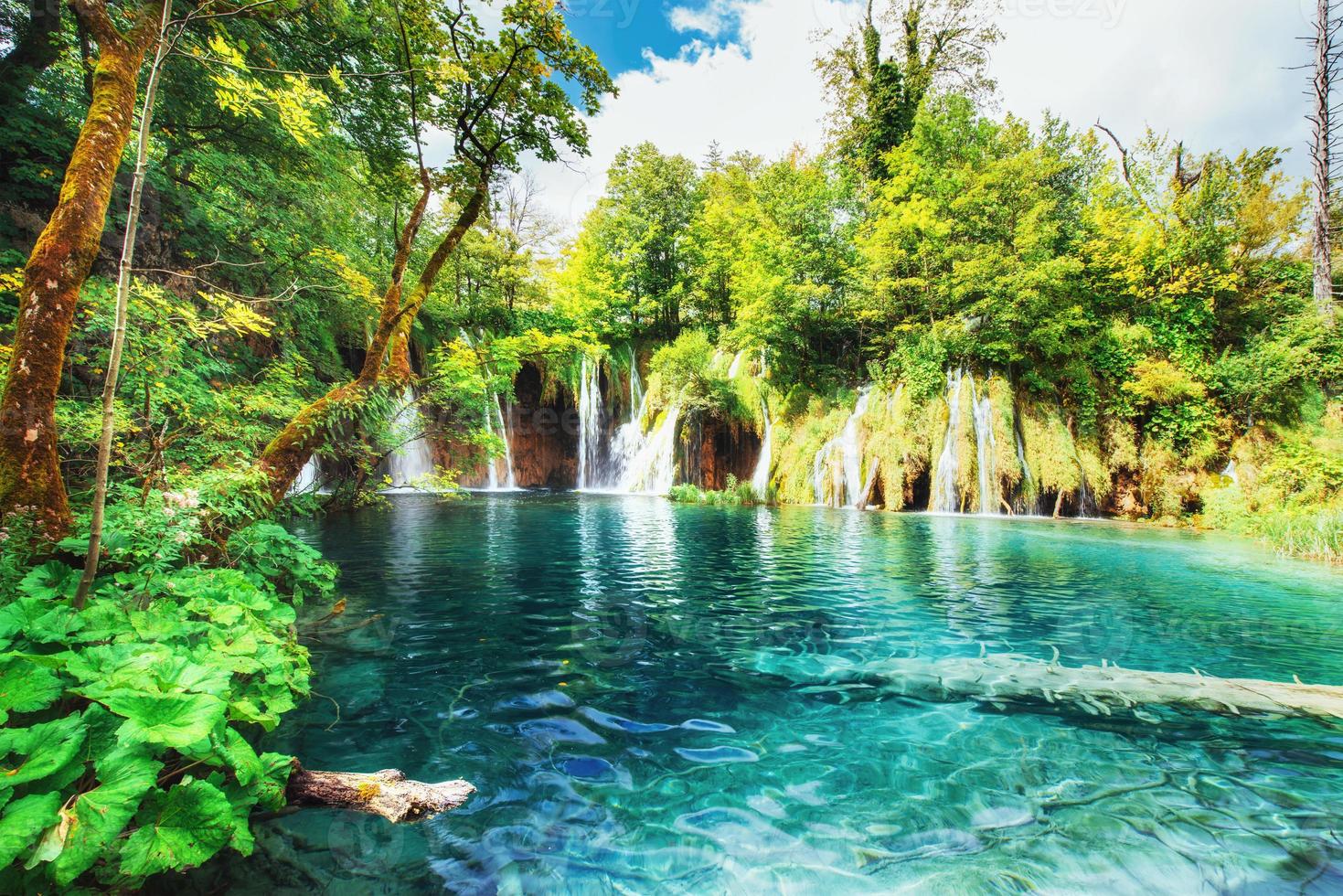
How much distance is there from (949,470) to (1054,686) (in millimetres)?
14131

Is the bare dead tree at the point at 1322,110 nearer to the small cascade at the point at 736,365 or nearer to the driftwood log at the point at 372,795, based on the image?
the small cascade at the point at 736,365

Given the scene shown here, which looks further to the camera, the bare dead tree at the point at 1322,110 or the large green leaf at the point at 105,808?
the bare dead tree at the point at 1322,110

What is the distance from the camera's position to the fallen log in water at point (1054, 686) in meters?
3.22

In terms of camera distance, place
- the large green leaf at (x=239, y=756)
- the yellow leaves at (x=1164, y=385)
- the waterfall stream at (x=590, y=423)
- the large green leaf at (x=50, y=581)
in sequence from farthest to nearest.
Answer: the waterfall stream at (x=590, y=423) < the yellow leaves at (x=1164, y=385) < the large green leaf at (x=50, y=581) < the large green leaf at (x=239, y=756)

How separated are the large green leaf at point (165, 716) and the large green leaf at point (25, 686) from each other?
0.31m

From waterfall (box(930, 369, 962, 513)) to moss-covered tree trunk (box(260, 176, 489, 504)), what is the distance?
15694mm

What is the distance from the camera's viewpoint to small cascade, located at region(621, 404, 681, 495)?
22.4 m

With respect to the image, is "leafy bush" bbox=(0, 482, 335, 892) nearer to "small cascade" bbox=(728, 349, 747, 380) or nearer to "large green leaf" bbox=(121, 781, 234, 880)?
"large green leaf" bbox=(121, 781, 234, 880)

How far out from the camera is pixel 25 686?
1654 mm

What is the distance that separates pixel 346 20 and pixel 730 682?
38.2ft

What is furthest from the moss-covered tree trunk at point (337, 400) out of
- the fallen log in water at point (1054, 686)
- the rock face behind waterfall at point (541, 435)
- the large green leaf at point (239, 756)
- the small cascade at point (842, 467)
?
the rock face behind waterfall at point (541, 435)

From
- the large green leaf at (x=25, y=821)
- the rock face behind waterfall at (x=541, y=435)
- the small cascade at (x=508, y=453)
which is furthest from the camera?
the rock face behind waterfall at (x=541, y=435)

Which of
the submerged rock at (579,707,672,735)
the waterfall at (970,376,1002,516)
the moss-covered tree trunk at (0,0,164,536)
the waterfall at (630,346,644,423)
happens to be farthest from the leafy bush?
the waterfall at (630,346,644,423)

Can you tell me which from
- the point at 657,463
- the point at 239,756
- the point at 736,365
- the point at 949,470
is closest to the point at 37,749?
the point at 239,756
